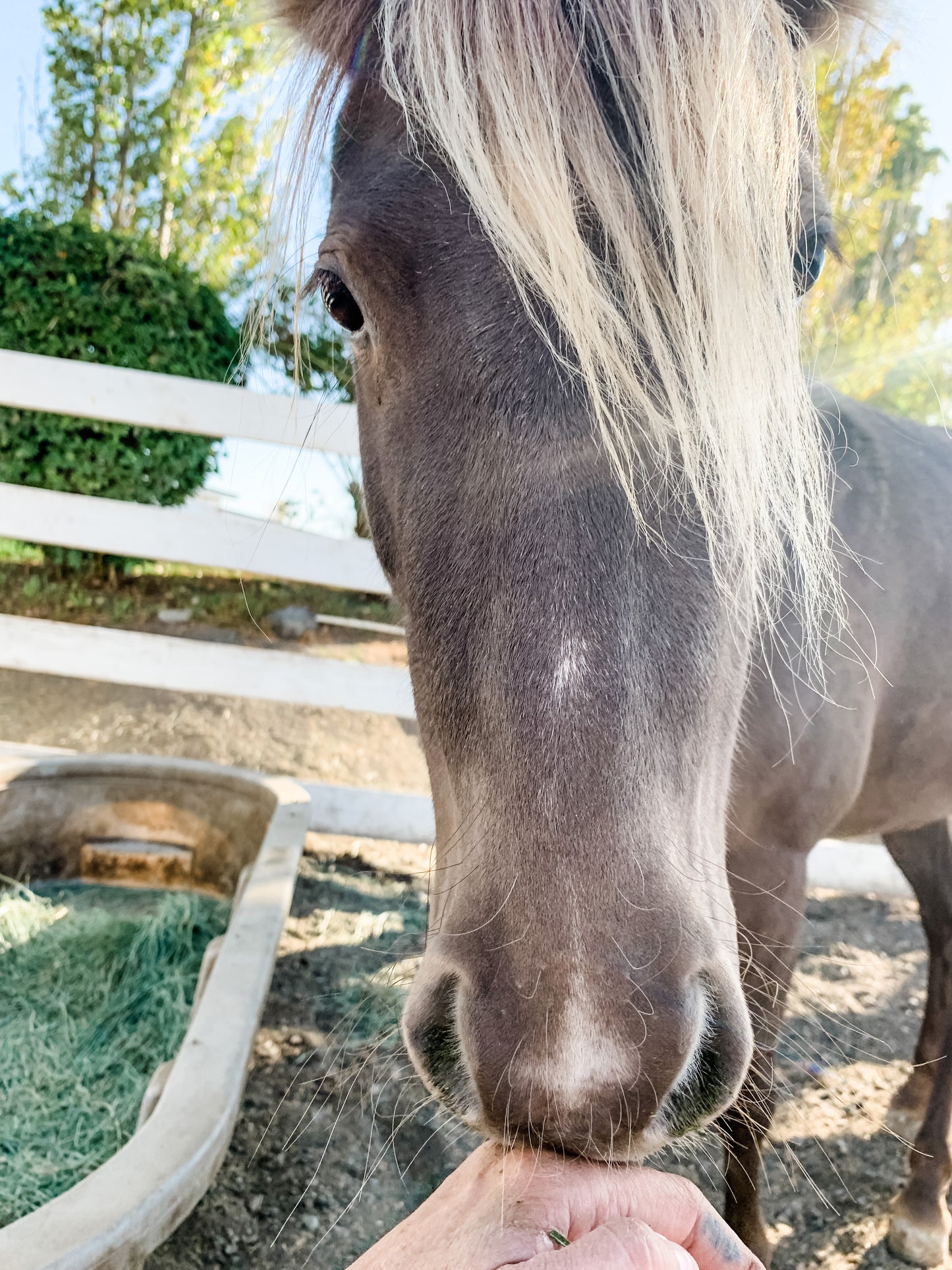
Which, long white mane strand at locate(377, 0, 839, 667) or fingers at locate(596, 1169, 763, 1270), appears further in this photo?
long white mane strand at locate(377, 0, 839, 667)

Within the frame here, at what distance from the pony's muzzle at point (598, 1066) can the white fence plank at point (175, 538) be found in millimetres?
2913

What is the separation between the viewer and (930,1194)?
5.98 feet

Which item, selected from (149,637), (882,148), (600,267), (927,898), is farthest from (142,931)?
(882,148)

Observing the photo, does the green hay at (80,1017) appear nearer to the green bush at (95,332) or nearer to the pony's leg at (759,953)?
the pony's leg at (759,953)

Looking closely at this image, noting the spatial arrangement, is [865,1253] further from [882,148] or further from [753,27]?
[882,148]

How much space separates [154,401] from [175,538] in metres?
0.61

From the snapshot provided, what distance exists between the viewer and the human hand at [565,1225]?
22.4 inches

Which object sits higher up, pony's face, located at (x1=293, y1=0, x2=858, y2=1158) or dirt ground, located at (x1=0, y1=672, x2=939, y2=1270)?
pony's face, located at (x1=293, y1=0, x2=858, y2=1158)

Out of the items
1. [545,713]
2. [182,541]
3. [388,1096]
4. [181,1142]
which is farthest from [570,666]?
[182,541]

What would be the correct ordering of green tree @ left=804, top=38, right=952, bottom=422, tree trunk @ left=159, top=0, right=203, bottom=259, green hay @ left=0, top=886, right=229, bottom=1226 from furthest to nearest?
tree trunk @ left=159, top=0, right=203, bottom=259 → green tree @ left=804, top=38, right=952, bottom=422 → green hay @ left=0, top=886, right=229, bottom=1226

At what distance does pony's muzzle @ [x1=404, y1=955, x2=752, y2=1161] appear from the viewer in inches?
24.6

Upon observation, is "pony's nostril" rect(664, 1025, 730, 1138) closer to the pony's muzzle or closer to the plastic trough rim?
the pony's muzzle

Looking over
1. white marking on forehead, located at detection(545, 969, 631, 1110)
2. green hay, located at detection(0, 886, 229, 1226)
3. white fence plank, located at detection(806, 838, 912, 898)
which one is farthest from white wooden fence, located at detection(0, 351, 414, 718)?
white marking on forehead, located at detection(545, 969, 631, 1110)

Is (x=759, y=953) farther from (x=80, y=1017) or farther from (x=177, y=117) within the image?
(x=177, y=117)
